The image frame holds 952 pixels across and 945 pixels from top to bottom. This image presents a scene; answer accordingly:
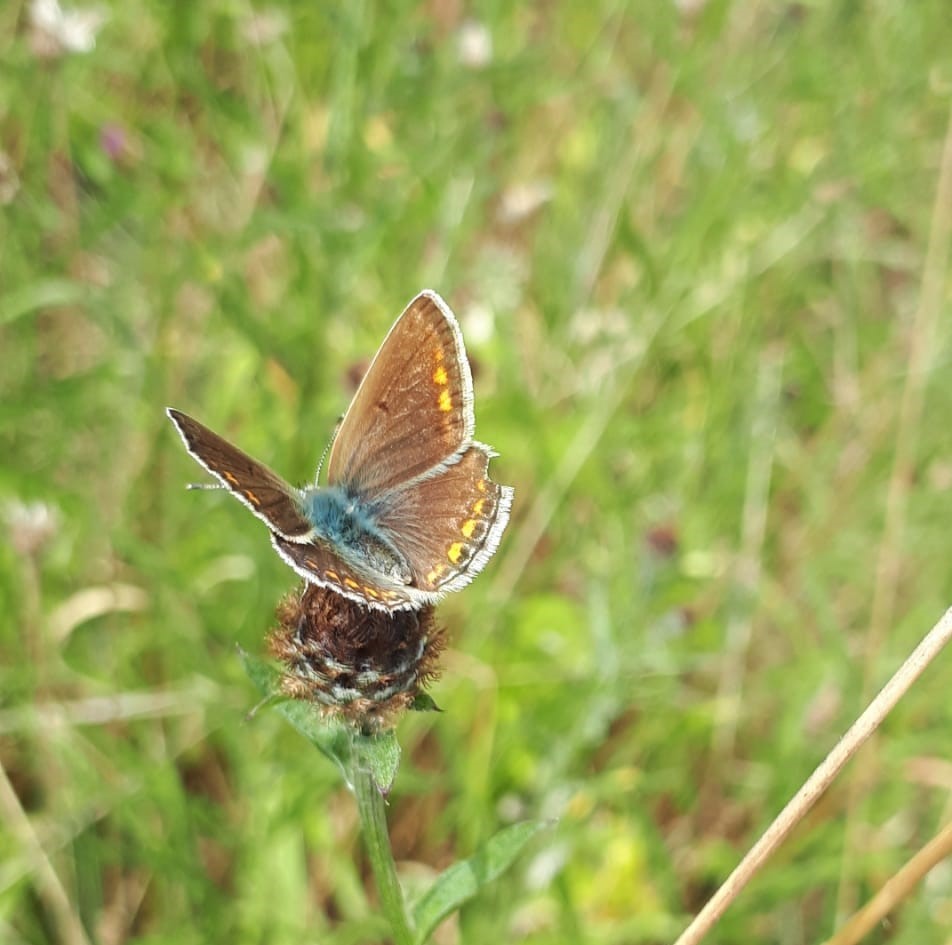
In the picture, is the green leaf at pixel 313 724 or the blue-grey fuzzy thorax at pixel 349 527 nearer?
the green leaf at pixel 313 724

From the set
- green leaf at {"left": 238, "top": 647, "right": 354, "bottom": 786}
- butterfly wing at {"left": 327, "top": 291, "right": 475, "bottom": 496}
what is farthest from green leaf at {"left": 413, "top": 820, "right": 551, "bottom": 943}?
butterfly wing at {"left": 327, "top": 291, "right": 475, "bottom": 496}

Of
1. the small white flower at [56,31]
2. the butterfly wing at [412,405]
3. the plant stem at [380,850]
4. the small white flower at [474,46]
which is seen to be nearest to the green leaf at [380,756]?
the plant stem at [380,850]

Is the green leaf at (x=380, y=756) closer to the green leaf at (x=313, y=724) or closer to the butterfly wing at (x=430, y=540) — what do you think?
the green leaf at (x=313, y=724)

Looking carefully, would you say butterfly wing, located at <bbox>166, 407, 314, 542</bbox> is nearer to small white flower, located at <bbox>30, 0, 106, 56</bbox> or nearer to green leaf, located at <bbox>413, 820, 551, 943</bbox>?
green leaf, located at <bbox>413, 820, 551, 943</bbox>

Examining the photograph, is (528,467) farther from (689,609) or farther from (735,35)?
(735,35)

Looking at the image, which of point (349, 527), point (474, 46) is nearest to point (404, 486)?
point (349, 527)

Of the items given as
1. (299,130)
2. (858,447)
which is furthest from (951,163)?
(299,130)
